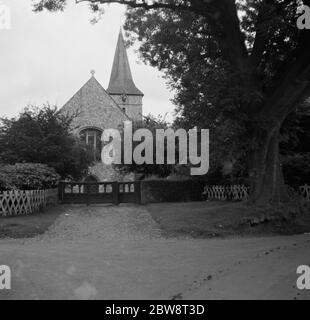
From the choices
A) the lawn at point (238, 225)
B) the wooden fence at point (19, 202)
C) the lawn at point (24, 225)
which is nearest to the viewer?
the lawn at point (24, 225)

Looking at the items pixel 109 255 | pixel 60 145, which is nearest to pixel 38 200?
pixel 60 145

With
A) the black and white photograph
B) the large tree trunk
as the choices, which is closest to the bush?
the black and white photograph

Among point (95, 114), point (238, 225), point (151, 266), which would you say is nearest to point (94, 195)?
point (238, 225)

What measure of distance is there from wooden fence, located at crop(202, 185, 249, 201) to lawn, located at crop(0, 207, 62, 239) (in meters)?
11.0

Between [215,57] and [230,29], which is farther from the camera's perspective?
[215,57]

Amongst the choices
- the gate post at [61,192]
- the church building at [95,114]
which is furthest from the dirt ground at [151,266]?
the church building at [95,114]

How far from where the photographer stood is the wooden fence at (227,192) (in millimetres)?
23594

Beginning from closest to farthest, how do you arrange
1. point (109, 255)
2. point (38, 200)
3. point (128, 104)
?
point (109, 255)
point (38, 200)
point (128, 104)

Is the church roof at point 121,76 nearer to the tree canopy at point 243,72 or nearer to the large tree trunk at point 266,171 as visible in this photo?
the tree canopy at point 243,72

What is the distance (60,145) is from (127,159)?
8.03 meters

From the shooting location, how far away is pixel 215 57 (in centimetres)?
1722

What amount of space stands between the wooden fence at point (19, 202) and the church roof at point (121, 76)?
4608cm

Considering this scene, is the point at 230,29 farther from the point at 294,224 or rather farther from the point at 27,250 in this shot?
the point at 27,250

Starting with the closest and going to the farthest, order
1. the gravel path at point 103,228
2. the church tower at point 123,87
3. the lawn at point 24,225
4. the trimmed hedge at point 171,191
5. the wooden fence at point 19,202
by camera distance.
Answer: the gravel path at point 103,228
the lawn at point 24,225
the wooden fence at point 19,202
the trimmed hedge at point 171,191
the church tower at point 123,87
